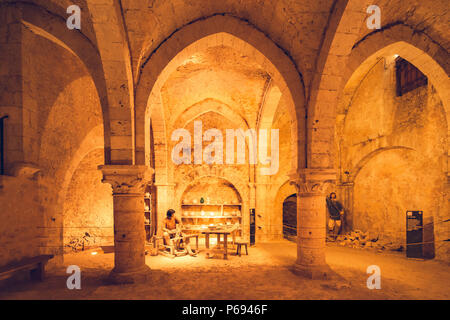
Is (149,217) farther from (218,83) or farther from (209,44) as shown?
(209,44)

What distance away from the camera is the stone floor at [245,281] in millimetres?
4277

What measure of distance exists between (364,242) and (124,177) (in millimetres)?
8025

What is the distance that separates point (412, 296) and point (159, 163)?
26.9ft

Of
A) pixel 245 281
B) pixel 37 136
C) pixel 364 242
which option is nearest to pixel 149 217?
pixel 37 136

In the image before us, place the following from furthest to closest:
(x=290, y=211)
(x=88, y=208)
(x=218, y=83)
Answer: (x=290, y=211), (x=88, y=208), (x=218, y=83)

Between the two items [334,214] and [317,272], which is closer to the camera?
[317,272]

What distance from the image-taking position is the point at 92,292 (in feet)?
14.3

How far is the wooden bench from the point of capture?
4.29m

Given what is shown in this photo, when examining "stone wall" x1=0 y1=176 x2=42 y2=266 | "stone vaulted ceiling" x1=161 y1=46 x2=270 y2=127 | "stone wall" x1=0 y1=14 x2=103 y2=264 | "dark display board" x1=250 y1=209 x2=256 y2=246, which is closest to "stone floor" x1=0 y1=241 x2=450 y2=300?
"stone wall" x1=0 y1=176 x2=42 y2=266

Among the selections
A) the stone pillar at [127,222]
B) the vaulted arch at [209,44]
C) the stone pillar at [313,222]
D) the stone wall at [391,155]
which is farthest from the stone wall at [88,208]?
the stone wall at [391,155]

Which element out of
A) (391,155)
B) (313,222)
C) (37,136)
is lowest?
(313,222)

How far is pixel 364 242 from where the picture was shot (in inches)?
340
